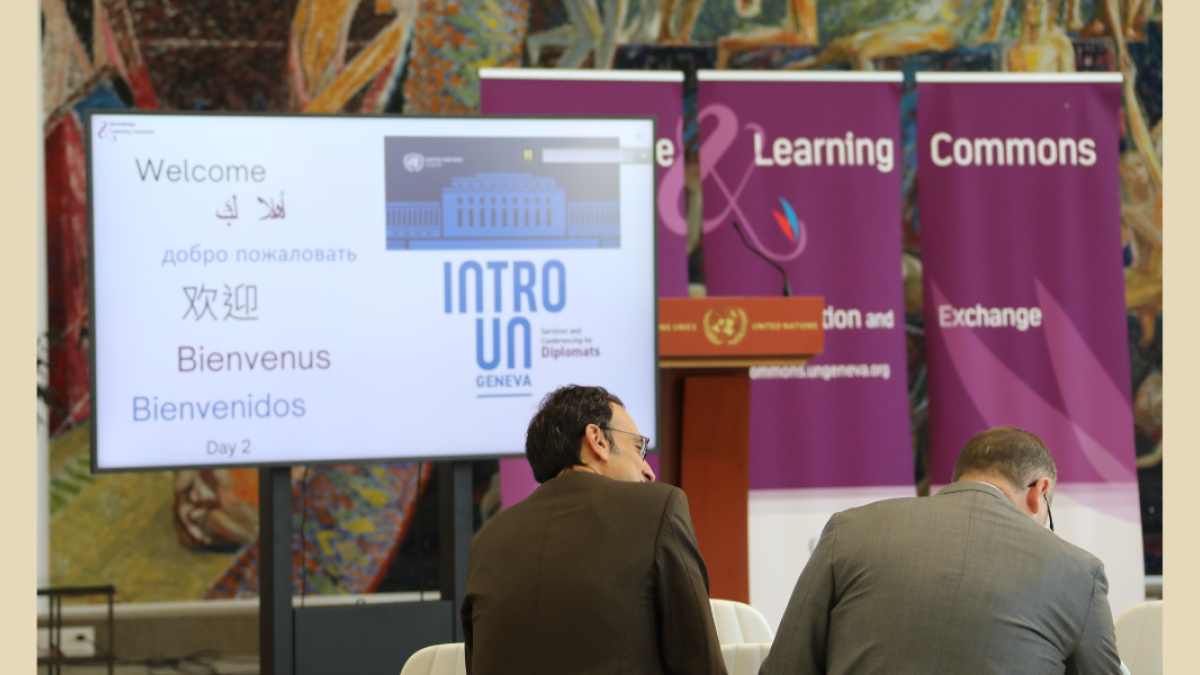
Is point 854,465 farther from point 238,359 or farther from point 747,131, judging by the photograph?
point 238,359

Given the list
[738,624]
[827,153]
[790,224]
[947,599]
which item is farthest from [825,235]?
[947,599]

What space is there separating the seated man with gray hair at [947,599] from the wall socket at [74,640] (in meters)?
3.93

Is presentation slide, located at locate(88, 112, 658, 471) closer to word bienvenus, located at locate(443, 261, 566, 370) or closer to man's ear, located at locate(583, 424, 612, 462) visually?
word bienvenus, located at locate(443, 261, 566, 370)

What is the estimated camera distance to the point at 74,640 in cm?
477

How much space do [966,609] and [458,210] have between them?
1884 mm

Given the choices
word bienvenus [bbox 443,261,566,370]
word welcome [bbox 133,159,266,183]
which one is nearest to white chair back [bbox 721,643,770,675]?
word bienvenus [bbox 443,261,566,370]

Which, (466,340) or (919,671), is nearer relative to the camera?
(919,671)

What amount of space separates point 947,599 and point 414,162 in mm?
1984

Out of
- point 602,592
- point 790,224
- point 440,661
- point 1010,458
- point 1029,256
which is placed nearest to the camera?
point 602,592

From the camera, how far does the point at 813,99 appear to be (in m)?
4.92

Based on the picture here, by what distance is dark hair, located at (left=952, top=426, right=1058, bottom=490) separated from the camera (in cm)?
203

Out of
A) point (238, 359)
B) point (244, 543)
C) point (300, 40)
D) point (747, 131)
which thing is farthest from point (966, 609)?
point (300, 40)

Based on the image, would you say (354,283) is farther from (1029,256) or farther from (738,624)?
(1029,256)

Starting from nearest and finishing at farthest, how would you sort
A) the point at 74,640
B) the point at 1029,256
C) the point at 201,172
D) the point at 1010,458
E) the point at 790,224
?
the point at 1010,458 → the point at 201,172 → the point at 74,640 → the point at 790,224 → the point at 1029,256
